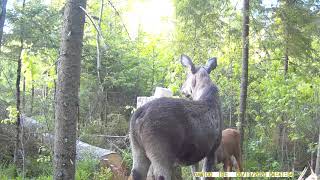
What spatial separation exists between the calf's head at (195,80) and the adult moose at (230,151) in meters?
3.00

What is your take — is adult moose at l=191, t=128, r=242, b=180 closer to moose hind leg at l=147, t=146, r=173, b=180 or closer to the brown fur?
the brown fur

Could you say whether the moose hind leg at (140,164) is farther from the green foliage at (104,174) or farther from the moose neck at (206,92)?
the green foliage at (104,174)

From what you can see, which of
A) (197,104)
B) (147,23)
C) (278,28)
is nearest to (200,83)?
(197,104)

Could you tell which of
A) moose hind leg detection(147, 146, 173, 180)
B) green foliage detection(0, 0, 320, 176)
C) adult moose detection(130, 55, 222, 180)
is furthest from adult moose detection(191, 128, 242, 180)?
moose hind leg detection(147, 146, 173, 180)

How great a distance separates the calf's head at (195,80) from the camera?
5.44 metres

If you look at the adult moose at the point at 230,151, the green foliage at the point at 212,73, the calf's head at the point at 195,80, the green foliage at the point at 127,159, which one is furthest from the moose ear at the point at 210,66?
the green foliage at the point at 127,159

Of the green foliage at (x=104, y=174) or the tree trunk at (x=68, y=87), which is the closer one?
the tree trunk at (x=68, y=87)

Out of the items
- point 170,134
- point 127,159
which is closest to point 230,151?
point 127,159

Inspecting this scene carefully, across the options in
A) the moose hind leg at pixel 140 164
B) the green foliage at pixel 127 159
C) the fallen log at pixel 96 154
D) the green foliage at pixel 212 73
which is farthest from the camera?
the green foliage at pixel 212 73

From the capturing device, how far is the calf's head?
214 inches

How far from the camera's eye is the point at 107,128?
1220 cm

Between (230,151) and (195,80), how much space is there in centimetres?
382

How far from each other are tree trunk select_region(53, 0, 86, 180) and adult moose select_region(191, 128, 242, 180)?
462cm

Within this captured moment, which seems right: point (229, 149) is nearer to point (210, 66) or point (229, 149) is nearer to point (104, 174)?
point (104, 174)
